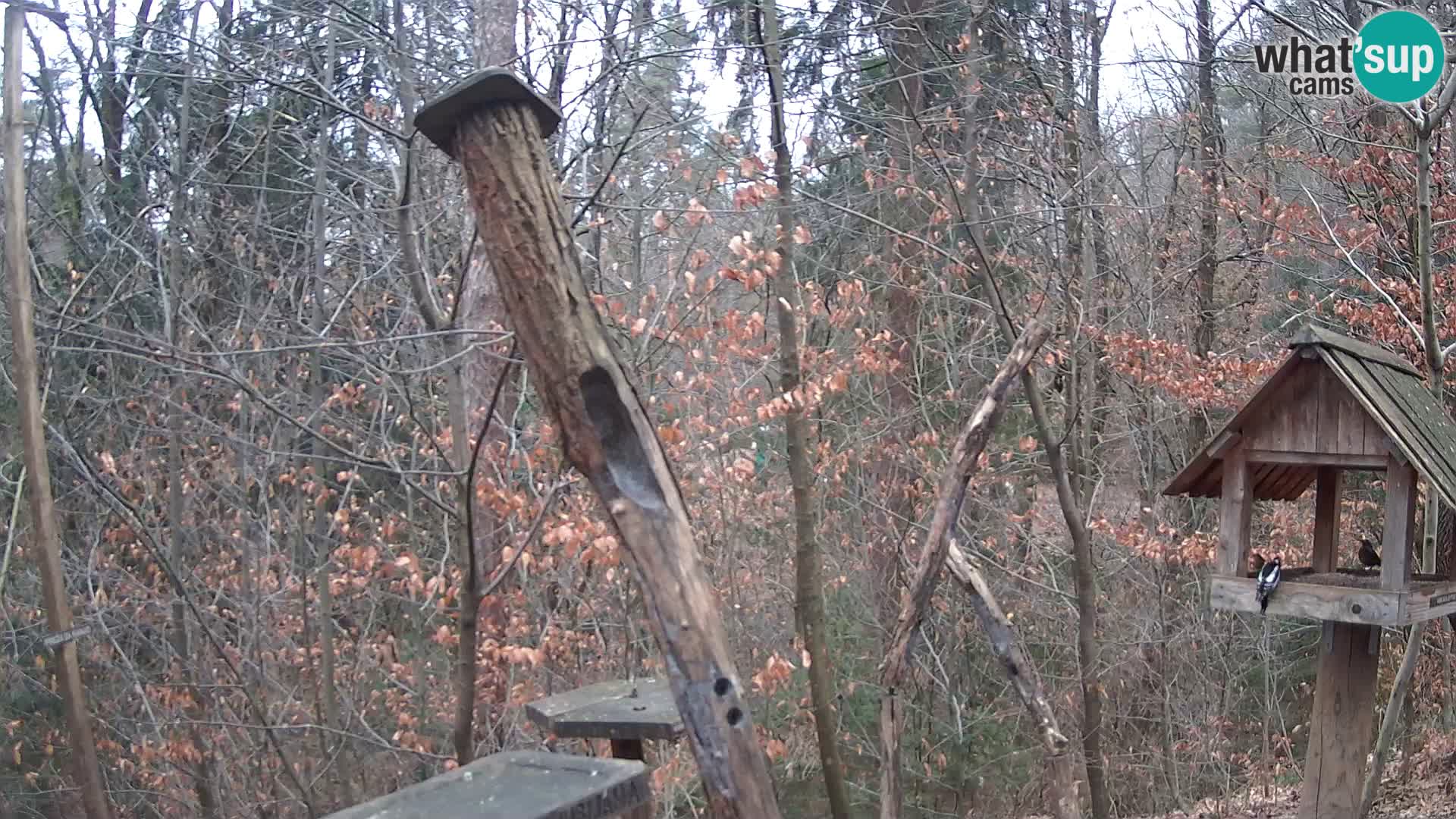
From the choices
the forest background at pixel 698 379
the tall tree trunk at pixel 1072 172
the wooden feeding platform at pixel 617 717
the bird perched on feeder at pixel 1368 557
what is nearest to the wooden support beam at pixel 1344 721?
the bird perched on feeder at pixel 1368 557

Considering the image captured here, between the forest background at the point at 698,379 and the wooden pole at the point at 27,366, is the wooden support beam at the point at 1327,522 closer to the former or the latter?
the forest background at the point at 698,379

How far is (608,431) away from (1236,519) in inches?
111

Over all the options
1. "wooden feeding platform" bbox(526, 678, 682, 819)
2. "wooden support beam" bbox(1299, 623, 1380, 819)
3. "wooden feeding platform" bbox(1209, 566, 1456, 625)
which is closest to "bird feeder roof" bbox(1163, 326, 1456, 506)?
"wooden feeding platform" bbox(1209, 566, 1456, 625)

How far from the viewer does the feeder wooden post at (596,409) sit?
9.01 feet

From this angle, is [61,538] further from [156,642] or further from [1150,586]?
[1150,586]

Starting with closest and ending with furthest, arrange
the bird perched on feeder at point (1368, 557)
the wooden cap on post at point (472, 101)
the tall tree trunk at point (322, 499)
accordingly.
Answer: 1. the wooden cap on post at point (472, 101)
2. the bird perched on feeder at point (1368, 557)
3. the tall tree trunk at point (322, 499)

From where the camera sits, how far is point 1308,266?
37.2 ft

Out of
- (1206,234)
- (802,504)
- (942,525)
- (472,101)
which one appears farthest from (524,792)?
(1206,234)

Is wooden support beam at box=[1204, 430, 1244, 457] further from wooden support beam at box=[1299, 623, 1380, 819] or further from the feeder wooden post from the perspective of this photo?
the feeder wooden post

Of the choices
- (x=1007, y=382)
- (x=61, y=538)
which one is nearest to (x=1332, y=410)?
(x=1007, y=382)

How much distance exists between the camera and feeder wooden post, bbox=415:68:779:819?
2.75 m

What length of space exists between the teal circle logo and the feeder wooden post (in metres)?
5.12

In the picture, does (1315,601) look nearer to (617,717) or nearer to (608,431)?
(617,717)

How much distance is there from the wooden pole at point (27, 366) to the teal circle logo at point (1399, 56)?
22.1 ft
